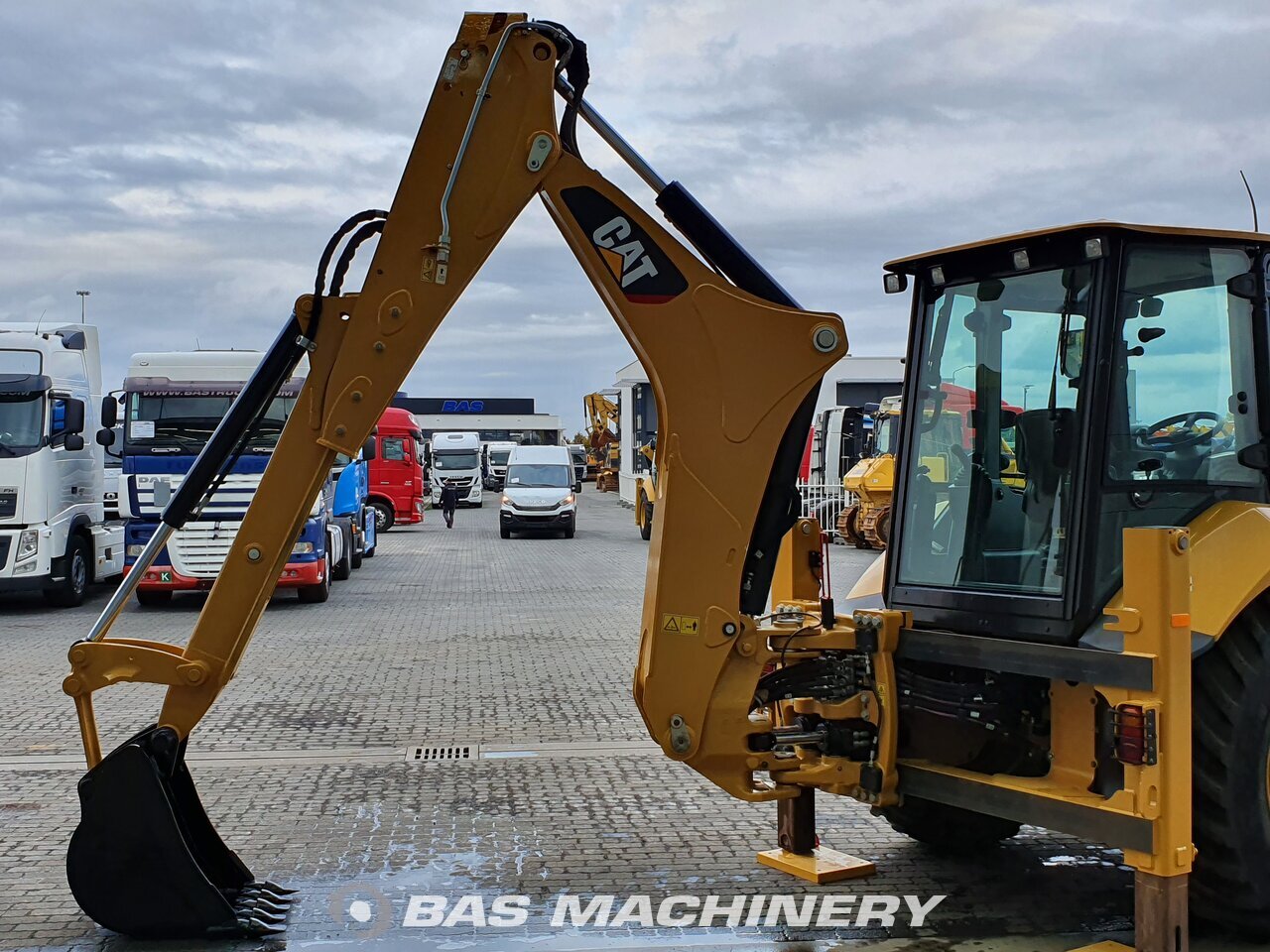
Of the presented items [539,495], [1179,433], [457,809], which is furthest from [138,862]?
[539,495]

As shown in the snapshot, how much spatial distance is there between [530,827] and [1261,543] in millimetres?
3660

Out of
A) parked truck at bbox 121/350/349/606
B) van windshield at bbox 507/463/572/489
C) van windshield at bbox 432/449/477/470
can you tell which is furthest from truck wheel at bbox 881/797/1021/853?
van windshield at bbox 432/449/477/470

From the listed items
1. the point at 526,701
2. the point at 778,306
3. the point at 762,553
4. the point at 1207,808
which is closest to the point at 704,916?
the point at 762,553

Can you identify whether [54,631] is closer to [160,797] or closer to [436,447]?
[160,797]

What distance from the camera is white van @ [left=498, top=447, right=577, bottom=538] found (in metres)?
30.4

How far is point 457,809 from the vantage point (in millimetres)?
6781

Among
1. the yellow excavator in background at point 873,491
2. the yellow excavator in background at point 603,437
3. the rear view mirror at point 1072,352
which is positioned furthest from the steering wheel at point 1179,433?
the yellow excavator in background at point 603,437

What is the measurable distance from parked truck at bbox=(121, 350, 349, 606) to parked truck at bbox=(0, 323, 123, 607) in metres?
0.62

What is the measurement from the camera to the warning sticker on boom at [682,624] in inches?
193

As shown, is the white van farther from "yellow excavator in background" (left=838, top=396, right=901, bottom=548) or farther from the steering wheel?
the steering wheel

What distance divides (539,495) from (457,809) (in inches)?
933

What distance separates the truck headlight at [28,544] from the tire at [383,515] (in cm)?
1617

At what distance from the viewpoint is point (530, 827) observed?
21.1ft

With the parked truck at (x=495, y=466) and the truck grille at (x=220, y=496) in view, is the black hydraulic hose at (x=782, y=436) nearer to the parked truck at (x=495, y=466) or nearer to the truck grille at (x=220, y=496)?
the truck grille at (x=220, y=496)
